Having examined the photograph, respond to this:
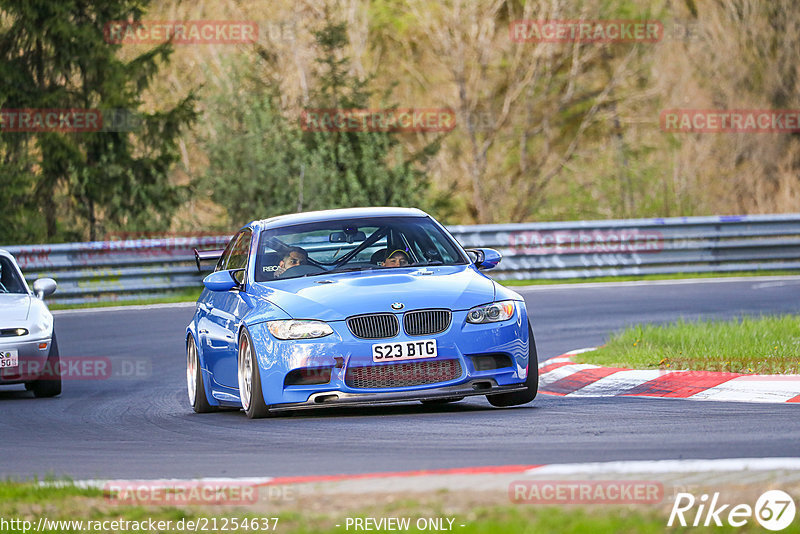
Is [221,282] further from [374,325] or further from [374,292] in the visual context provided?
[374,325]

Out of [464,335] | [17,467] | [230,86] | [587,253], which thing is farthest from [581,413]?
[230,86]

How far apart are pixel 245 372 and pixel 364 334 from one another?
1111 mm

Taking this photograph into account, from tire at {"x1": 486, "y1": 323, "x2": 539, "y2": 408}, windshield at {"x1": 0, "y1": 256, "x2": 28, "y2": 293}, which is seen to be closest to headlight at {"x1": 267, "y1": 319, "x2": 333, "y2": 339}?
tire at {"x1": 486, "y1": 323, "x2": 539, "y2": 408}

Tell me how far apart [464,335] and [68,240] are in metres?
21.0

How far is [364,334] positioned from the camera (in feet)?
29.9

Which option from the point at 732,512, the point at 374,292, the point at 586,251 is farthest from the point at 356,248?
the point at 586,251

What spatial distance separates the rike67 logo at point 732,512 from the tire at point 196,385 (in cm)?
633

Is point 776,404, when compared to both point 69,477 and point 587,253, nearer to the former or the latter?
point 69,477

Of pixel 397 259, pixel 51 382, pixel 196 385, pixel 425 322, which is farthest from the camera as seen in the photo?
pixel 51 382

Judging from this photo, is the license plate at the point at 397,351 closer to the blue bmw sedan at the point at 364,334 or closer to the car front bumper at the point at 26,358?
the blue bmw sedan at the point at 364,334

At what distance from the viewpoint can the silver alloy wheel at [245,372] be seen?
9.55 meters

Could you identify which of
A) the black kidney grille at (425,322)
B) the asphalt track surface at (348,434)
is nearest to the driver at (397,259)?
the asphalt track surface at (348,434)

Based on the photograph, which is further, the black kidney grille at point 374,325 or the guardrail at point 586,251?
the guardrail at point 586,251

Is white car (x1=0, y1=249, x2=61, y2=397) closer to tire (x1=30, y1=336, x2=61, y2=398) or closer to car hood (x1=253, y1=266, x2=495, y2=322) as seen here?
tire (x1=30, y1=336, x2=61, y2=398)
